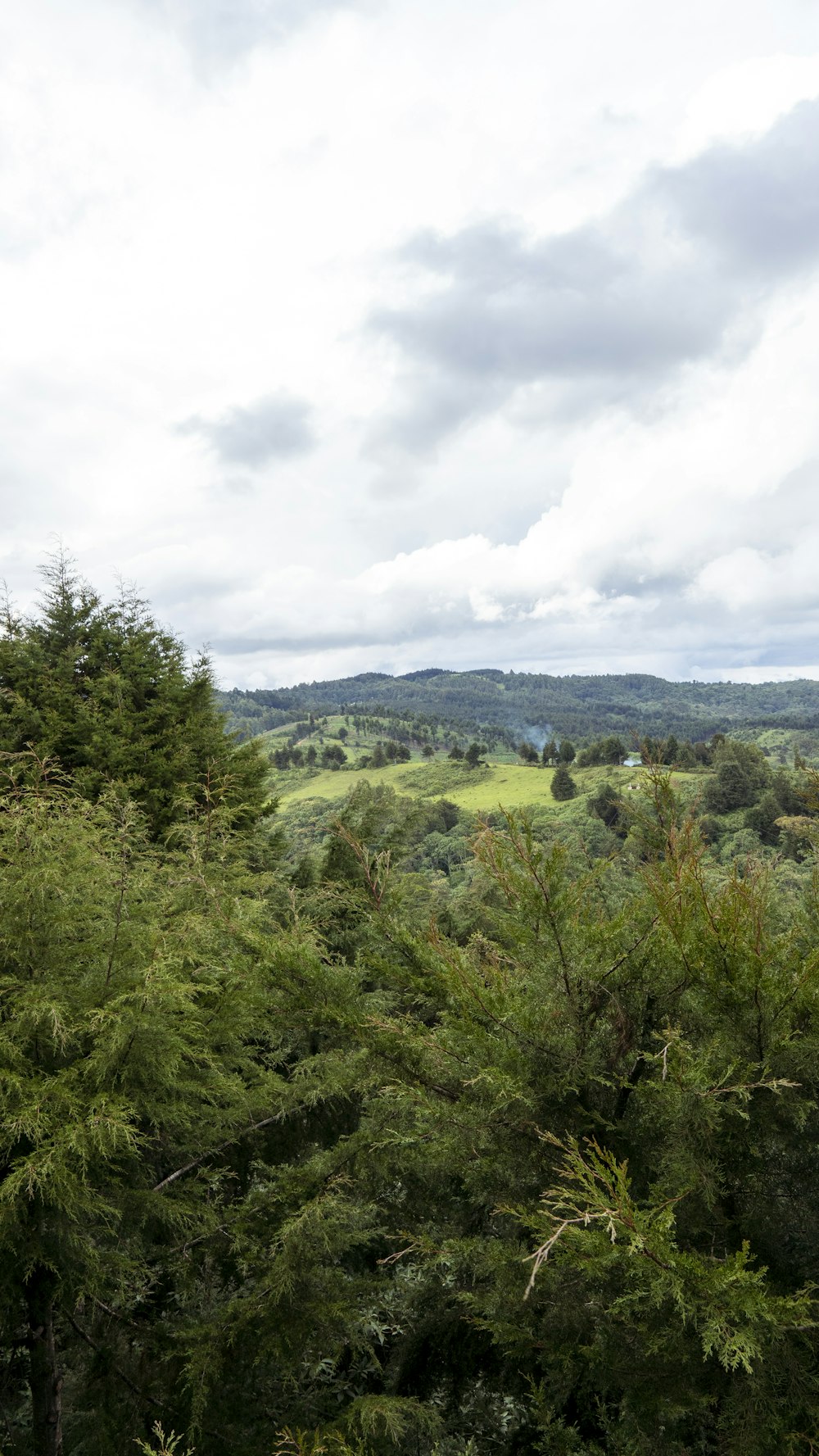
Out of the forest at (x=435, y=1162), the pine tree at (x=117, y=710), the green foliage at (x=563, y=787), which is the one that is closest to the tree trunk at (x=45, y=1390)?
Answer: the forest at (x=435, y=1162)

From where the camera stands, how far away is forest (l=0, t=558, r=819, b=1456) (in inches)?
120

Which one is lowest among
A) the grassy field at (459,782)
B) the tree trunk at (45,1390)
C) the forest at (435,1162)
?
the grassy field at (459,782)

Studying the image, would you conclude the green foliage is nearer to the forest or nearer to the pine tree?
the pine tree

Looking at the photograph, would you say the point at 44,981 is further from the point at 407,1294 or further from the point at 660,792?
the point at 660,792

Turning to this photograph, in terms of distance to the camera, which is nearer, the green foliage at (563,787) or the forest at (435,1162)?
the forest at (435,1162)

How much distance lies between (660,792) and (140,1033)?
3685 millimetres

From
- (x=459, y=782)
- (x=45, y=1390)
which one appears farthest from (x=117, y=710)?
(x=459, y=782)

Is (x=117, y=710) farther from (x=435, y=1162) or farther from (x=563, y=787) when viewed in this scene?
(x=563, y=787)

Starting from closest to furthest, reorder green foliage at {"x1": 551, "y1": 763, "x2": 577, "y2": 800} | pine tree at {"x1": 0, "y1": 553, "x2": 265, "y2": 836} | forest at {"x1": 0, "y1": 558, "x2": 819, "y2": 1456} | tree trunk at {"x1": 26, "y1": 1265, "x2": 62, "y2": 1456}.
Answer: forest at {"x1": 0, "y1": 558, "x2": 819, "y2": 1456} → tree trunk at {"x1": 26, "y1": 1265, "x2": 62, "y2": 1456} → pine tree at {"x1": 0, "y1": 553, "x2": 265, "y2": 836} → green foliage at {"x1": 551, "y1": 763, "x2": 577, "y2": 800}

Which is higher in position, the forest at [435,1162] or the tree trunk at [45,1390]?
the forest at [435,1162]

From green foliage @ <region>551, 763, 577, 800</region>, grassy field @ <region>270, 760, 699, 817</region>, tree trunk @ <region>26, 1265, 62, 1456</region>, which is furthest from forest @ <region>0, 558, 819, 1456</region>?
green foliage @ <region>551, 763, 577, 800</region>

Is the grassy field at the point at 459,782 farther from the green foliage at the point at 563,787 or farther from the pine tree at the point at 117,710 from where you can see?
the pine tree at the point at 117,710

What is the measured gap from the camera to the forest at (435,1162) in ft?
9.99

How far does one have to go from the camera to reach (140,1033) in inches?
163
